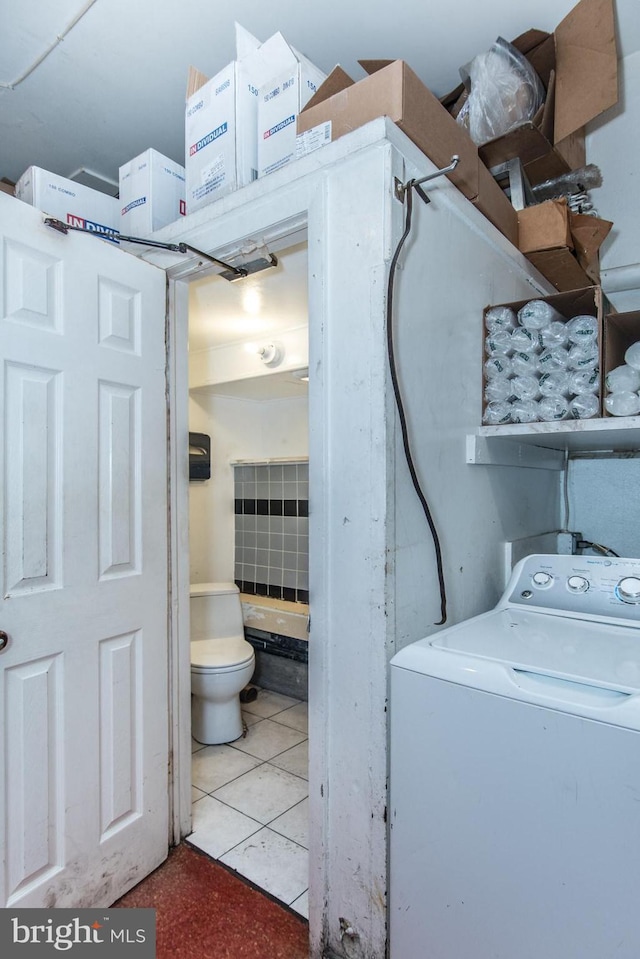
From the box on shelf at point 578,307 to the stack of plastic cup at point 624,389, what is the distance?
0.04 meters

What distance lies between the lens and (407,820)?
1107mm

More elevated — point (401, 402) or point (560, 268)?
point (560, 268)

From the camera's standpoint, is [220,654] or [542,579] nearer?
[542,579]

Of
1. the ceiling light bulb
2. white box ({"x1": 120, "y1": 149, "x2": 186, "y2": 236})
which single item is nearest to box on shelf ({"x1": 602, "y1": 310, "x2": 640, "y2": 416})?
white box ({"x1": 120, "y1": 149, "x2": 186, "y2": 236})

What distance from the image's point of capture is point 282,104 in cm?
144

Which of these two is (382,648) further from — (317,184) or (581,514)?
(581,514)

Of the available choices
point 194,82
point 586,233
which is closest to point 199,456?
point 194,82

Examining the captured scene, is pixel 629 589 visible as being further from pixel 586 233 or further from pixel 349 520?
pixel 586 233

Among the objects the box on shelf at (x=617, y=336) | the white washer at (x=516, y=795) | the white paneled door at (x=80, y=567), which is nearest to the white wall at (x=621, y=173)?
the box on shelf at (x=617, y=336)

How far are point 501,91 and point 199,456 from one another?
99.1 inches

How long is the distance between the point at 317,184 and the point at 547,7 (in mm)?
1097

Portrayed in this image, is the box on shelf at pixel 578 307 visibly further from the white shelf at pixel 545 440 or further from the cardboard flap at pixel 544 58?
the cardboard flap at pixel 544 58

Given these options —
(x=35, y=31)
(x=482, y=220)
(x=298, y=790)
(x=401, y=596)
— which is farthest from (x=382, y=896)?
(x=35, y=31)


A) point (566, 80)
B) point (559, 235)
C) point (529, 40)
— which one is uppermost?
point (529, 40)
